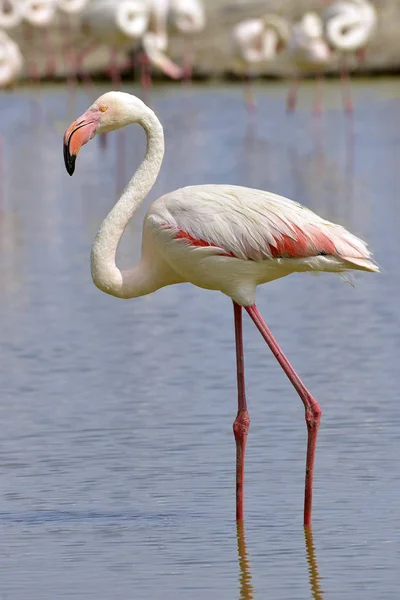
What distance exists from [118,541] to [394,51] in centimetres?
2208

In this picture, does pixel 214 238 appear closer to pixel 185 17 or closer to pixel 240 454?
pixel 240 454

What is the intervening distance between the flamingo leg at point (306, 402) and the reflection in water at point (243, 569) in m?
0.21

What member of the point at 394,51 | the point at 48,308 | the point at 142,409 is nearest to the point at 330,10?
the point at 394,51

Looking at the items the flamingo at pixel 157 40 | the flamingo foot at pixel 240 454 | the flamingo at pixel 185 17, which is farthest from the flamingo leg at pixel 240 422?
the flamingo at pixel 185 17

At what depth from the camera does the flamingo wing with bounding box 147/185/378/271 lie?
5133 millimetres

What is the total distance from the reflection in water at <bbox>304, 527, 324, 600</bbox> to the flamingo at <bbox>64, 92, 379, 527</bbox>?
12 centimetres

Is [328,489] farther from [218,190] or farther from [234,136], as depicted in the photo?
[234,136]

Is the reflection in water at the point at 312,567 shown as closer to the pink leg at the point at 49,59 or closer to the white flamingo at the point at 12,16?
the white flamingo at the point at 12,16

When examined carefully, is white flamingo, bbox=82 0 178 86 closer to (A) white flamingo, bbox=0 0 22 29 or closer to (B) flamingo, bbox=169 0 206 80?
(B) flamingo, bbox=169 0 206 80

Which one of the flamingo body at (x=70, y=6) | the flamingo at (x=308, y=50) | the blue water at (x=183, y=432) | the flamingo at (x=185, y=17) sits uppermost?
the flamingo body at (x=70, y=6)

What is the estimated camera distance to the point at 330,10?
23.0m

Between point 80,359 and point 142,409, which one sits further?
point 80,359

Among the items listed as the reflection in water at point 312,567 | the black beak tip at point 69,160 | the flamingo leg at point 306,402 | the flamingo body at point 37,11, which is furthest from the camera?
the flamingo body at point 37,11

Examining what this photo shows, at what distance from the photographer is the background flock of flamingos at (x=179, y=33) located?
21250 mm
